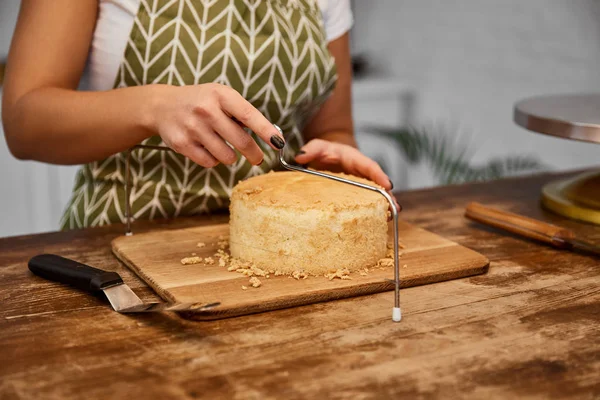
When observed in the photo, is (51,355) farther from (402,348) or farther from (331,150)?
(331,150)

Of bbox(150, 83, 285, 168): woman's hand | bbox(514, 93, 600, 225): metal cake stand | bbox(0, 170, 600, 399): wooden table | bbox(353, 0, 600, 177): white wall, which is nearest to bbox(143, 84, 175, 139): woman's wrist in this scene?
bbox(150, 83, 285, 168): woman's hand

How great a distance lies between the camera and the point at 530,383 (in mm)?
795

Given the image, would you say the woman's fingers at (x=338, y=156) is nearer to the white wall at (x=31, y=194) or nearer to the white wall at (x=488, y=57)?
the white wall at (x=31, y=194)

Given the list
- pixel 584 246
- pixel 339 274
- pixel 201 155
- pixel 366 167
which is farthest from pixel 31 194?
pixel 584 246

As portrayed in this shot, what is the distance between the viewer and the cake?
1149 mm

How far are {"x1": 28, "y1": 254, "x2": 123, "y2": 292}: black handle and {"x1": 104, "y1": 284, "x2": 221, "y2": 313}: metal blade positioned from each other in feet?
0.05

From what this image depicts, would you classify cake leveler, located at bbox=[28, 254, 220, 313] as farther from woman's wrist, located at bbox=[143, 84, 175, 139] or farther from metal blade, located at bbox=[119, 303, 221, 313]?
woman's wrist, located at bbox=[143, 84, 175, 139]

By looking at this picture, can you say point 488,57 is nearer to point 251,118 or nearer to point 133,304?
point 251,118

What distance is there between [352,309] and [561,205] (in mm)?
728

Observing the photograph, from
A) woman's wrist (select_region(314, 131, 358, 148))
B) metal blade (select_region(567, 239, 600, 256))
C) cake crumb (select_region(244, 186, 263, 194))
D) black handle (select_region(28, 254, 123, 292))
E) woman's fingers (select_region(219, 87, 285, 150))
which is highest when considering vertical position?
woman's fingers (select_region(219, 87, 285, 150))

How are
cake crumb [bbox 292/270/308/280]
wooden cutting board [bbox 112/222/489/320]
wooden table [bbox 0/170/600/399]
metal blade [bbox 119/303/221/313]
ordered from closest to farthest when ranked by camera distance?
wooden table [bbox 0/170/600/399] < metal blade [bbox 119/303/221/313] < wooden cutting board [bbox 112/222/489/320] < cake crumb [bbox 292/270/308/280]

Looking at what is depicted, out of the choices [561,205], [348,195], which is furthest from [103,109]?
[561,205]

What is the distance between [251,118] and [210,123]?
69mm

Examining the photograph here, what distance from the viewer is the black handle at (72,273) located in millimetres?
1050
